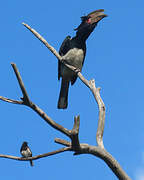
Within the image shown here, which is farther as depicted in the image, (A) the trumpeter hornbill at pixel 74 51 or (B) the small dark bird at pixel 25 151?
(A) the trumpeter hornbill at pixel 74 51

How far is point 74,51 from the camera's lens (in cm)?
831

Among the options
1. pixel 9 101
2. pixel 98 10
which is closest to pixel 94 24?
pixel 98 10

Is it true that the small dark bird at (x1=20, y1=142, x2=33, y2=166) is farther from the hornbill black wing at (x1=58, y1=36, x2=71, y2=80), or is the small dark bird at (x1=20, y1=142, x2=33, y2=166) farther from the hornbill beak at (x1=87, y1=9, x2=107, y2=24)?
the hornbill beak at (x1=87, y1=9, x2=107, y2=24)

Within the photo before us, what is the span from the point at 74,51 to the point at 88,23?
2.17 ft

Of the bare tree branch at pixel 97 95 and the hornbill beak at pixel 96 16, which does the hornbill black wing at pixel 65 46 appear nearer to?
the hornbill beak at pixel 96 16

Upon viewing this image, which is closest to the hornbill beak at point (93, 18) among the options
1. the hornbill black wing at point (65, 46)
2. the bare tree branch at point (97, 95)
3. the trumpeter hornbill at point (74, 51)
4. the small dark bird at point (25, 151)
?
the trumpeter hornbill at point (74, 51)

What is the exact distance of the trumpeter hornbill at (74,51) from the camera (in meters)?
8.12

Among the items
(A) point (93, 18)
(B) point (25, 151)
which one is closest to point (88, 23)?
(A) point (93, 18)

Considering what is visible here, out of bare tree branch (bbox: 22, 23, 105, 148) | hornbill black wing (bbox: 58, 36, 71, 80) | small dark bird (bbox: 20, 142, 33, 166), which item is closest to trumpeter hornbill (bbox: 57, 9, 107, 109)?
hornbill black wing (bbox: 58, 36, 71, 80)

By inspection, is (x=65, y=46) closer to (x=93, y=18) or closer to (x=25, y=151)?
(x=93, y=18)

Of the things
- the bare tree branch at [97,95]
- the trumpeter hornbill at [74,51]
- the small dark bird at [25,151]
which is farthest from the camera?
the trumpeter hornbill at [74,51]

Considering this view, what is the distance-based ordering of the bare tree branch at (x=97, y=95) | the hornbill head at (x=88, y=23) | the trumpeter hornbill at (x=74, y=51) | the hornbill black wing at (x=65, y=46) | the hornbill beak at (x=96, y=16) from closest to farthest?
the bare tree branch at (x=97, y=95)
the hornbill beak at (x=96, y=16)
the hornbill head at (x=88, y=23)
the trumpeter hornbill at (x=74, y=51)
the hornbill black wing at (x=65, y=46)

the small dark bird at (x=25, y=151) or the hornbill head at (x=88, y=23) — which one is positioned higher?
the hornbill head at (x=88, y=23)

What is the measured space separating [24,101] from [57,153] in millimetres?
669
